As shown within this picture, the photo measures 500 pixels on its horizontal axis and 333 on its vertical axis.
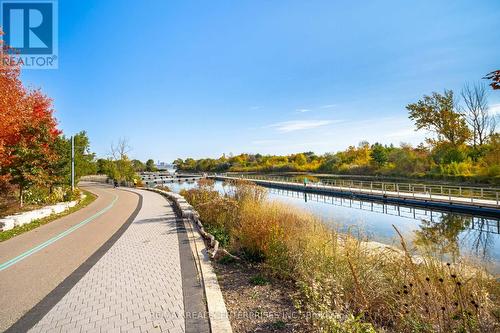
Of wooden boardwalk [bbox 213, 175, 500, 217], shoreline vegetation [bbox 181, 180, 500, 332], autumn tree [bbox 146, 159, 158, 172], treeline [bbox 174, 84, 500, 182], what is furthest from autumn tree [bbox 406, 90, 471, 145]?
autumn tree [bbox 146, 159, 158, 172]

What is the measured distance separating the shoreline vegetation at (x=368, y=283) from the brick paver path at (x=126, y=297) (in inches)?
62.4

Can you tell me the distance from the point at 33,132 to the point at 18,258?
1037 cm

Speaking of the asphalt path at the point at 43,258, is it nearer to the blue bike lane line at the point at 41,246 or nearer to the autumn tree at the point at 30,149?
the blue bike lane line at the point at 41,246

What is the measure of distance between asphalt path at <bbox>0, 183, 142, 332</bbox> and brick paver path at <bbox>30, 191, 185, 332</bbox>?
1.54 ft

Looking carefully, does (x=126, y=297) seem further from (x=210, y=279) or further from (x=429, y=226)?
(x=429, y=226)

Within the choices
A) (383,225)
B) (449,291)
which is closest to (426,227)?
(383,225)

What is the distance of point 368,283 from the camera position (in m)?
4.21

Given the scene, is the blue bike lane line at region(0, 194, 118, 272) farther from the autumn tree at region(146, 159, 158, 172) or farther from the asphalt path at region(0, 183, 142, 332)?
the autumn tree at region(146, 159, 158, 172)

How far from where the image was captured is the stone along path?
141 inches

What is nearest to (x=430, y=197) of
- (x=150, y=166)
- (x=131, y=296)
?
(x=131, y=296)

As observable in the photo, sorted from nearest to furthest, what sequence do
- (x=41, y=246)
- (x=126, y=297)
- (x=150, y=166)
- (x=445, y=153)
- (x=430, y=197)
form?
(x=126, y=297) → (x=41, y=246) → (x=430, y=197) → (x=445, y=153) → (x=150, y=166)

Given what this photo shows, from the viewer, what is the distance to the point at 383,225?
13500 millimetres

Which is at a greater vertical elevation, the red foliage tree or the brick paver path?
the red foliage tree

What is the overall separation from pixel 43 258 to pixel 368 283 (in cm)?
702
